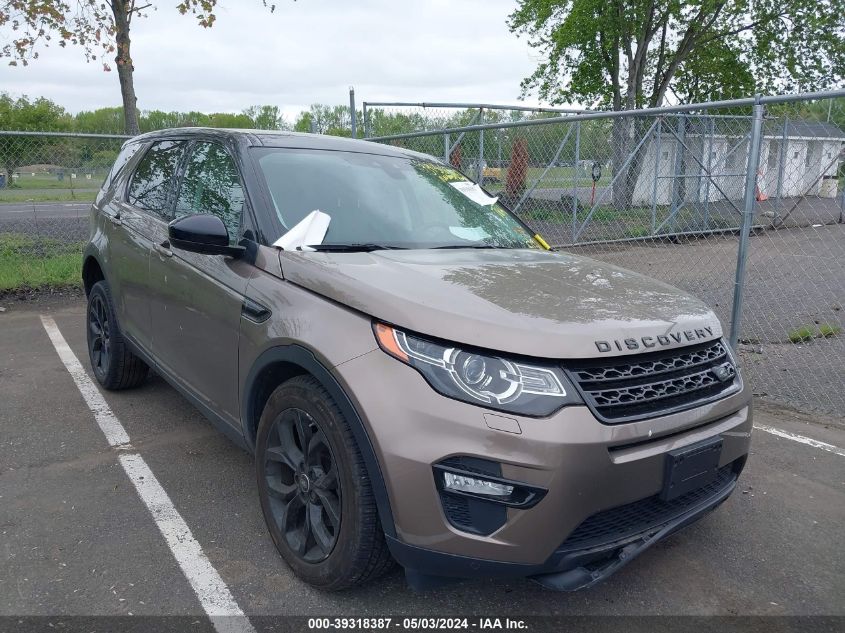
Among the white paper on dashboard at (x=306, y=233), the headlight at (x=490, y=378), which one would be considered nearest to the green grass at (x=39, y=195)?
the white paper on dashboard at (x=306, y=233)

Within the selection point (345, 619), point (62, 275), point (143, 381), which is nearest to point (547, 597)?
point (345, 619)

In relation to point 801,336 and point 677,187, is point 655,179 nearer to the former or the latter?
point 677,187

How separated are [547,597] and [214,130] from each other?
2858mm

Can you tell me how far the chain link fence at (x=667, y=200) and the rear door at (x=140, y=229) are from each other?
3.37m

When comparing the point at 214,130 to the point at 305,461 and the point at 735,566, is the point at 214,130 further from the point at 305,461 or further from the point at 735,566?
the point at 735,566

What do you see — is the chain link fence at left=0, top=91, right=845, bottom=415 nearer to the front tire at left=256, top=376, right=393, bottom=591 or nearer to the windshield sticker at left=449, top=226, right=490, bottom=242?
the windshield sticker at left=449, top=226, right=490, bottom=242

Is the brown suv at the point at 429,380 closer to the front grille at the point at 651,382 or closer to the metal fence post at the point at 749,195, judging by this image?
the front grille at the point at 651,382

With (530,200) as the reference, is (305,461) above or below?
below

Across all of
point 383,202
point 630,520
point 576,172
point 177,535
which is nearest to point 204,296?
point 383,202

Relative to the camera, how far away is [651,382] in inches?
89.4

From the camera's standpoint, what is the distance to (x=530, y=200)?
347 inches

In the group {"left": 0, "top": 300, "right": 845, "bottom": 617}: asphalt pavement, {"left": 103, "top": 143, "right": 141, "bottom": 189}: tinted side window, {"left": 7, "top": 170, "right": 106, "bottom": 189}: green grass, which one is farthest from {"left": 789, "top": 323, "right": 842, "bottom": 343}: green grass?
{"left": 7, "top": 170, "right": 106, "bottom": 189}: green grass

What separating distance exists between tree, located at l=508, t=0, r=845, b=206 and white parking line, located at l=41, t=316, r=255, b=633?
19.6 meters

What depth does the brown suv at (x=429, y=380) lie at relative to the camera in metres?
2.05
